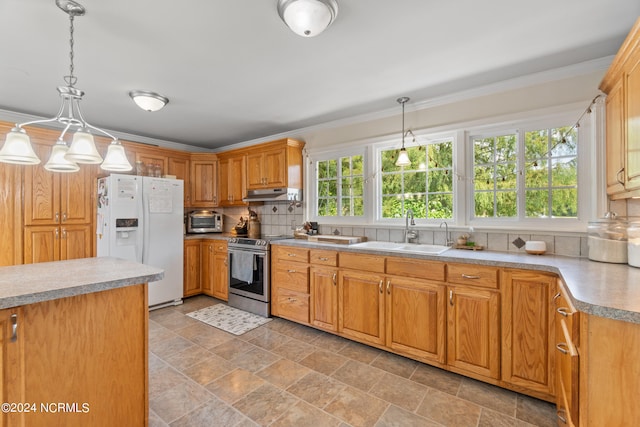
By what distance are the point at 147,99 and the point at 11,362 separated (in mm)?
A: 2256

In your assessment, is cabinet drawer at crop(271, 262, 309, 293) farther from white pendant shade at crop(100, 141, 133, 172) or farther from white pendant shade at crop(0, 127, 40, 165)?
white pendant shade at crop(0, 127, 40, 165)

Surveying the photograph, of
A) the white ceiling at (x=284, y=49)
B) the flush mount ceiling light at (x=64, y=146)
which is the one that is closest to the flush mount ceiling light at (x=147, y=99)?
the white ceiling at (x=284, y=49)

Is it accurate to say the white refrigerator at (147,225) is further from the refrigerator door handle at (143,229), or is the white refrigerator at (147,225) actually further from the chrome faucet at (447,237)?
the chrome faucet at (447,237)

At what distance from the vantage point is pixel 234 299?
3.82 meters

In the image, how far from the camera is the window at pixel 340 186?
3.51 meters

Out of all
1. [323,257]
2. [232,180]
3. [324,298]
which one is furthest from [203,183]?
[324,298]

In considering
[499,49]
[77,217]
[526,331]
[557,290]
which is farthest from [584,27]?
[77,217]

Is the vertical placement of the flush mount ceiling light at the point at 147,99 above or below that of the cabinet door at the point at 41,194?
above

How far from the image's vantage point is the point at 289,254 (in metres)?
3.28

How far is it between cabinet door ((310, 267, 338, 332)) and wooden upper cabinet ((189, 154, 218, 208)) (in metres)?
2.42

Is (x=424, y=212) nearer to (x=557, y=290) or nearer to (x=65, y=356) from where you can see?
(x=557, y=290)

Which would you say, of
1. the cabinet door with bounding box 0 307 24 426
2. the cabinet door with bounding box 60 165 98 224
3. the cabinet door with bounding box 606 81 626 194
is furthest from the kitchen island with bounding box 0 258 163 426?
the cabinet door with bounding box 606 81 626 194

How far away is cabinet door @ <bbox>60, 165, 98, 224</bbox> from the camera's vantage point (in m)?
3.39

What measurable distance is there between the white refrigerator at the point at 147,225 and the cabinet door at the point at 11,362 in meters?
2.48
